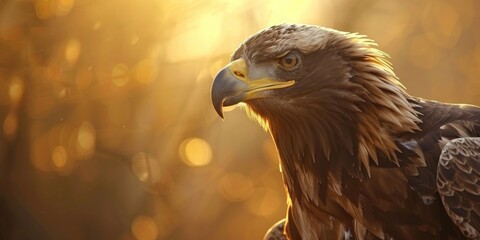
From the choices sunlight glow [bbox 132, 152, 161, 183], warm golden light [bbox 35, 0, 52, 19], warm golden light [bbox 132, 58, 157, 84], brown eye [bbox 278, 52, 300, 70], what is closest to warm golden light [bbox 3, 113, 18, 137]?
warm golden light [bbox 35, 0, 52, 19]

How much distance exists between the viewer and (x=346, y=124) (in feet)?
15.2

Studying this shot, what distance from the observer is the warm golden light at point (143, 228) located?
9078 mm

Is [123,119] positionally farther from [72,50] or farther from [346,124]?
[346,124]

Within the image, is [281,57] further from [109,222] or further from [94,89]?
[109,222]

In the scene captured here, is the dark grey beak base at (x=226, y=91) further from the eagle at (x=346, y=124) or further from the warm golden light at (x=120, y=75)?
the warm golden light at (x=120, y=75)

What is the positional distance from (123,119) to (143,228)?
137 cm

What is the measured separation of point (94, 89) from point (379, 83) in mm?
3759

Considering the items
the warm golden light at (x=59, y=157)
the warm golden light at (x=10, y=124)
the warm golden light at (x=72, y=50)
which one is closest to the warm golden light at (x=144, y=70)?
the warm golden light at (x=72, y=50)

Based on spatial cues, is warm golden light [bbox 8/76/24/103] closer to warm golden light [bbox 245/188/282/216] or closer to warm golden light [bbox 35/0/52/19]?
warm golden light [bbox 35/0/52/19]

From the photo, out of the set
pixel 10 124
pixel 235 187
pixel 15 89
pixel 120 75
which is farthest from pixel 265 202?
pixel 15 89

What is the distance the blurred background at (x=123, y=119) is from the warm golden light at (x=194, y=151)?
19 millimetres

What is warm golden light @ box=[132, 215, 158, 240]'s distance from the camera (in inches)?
357

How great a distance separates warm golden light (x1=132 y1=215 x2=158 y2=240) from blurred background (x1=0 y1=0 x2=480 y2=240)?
13 millimetres

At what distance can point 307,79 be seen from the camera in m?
4.64
